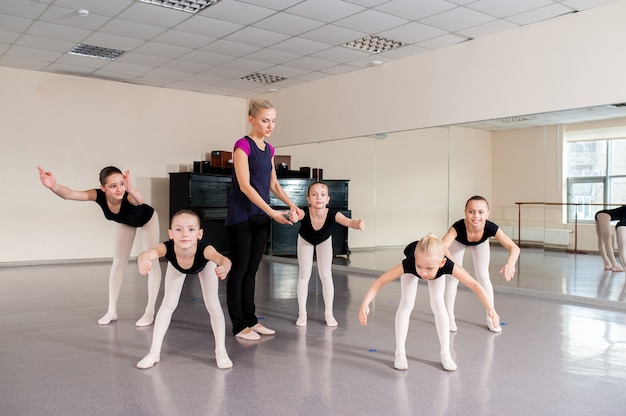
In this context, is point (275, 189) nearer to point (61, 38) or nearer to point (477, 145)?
point (477, 145)

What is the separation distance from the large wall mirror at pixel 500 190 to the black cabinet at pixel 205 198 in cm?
213

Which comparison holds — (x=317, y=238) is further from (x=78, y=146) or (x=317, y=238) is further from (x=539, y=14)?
(x=78, y=146)

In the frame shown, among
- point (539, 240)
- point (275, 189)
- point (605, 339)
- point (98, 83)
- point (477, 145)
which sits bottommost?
point (605, 339)

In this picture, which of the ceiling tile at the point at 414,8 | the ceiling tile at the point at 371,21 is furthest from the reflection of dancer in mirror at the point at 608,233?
the ceiling tile at the point at 371,21

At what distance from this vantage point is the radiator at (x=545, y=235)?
5645mm

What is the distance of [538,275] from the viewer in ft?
18.7

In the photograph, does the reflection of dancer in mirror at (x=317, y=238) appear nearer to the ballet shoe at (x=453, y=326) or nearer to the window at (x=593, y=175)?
the ballet shoe at (x=453, y=326)

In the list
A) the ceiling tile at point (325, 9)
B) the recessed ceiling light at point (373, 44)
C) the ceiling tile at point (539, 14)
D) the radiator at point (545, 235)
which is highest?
the ceiling tile at point (325, 9)

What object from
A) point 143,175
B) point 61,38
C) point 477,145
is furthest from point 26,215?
point 477,145

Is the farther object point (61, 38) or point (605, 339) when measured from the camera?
point (61, 38)

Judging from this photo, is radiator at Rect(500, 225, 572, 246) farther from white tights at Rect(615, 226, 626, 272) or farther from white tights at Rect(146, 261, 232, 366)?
white tights at Rect(146, 261, 232, 366)

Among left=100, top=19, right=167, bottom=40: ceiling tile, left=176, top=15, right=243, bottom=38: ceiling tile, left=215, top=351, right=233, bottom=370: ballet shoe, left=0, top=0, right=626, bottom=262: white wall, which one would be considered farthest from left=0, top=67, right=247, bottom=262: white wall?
left=215, top=351, right=233, bottom=370: ballet shoe

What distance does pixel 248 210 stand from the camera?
3.51 metres

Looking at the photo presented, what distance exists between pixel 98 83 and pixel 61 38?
201 centimetres
